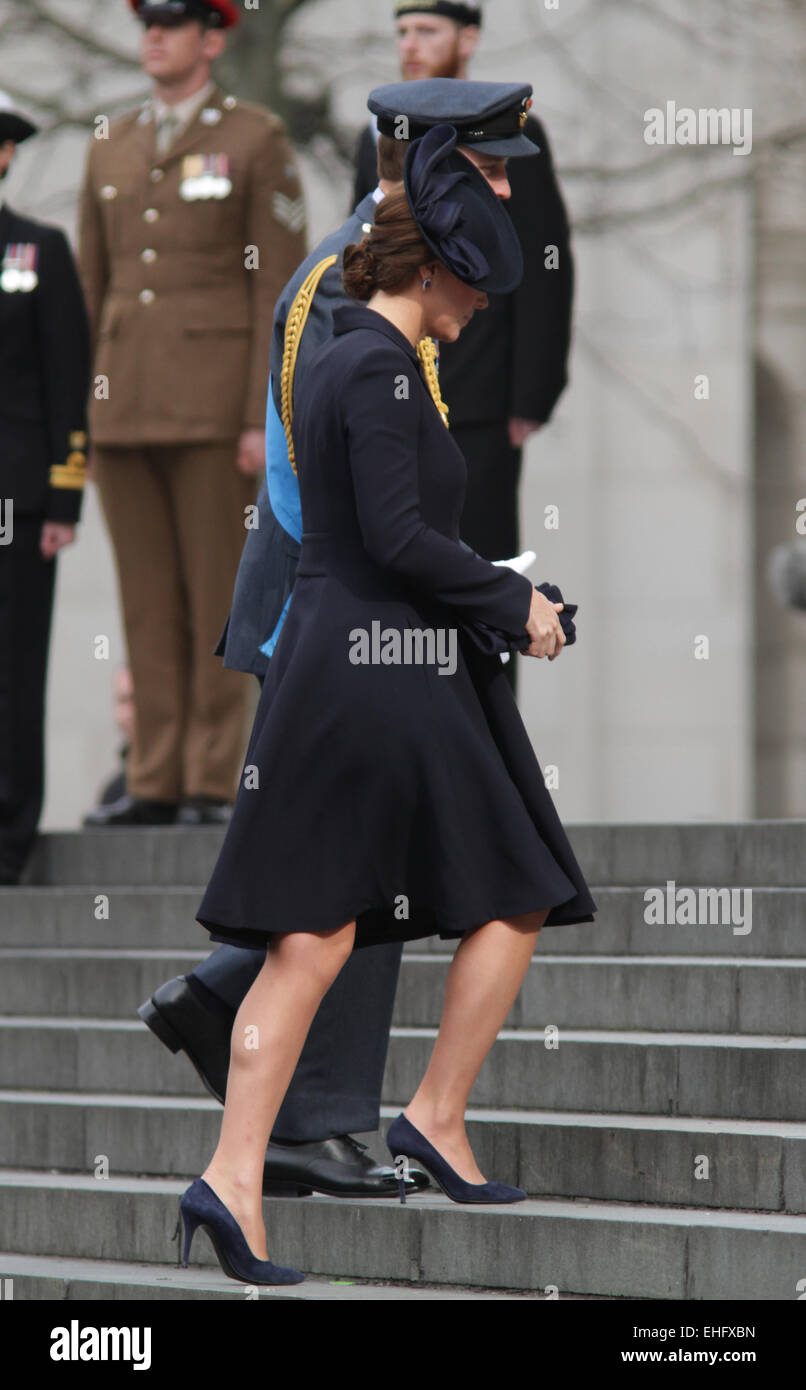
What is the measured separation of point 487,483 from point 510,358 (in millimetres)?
361

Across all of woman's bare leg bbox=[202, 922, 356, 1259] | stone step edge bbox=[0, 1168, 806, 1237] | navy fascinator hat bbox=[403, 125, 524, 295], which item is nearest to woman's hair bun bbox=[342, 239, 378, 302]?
navy fascinator hat bbox=[403, 125, 524, 295]

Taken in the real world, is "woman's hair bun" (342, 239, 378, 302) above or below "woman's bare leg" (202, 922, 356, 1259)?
above

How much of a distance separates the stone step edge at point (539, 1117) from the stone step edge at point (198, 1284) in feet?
1.50

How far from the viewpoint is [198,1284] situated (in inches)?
183

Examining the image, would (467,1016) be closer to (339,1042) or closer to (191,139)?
(339,1042)

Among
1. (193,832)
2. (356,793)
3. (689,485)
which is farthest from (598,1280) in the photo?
(689,485)

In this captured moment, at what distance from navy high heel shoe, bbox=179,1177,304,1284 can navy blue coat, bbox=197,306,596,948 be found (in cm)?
45

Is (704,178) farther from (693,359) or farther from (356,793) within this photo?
(356,793)

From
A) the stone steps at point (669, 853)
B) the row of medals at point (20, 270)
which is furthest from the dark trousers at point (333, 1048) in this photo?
the row of medals at point (20, 270)

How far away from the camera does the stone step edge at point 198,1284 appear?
14.8 feet

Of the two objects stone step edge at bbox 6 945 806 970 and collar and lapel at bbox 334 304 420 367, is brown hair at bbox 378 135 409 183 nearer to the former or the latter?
collar and lapel at bbox 334 304 420 367

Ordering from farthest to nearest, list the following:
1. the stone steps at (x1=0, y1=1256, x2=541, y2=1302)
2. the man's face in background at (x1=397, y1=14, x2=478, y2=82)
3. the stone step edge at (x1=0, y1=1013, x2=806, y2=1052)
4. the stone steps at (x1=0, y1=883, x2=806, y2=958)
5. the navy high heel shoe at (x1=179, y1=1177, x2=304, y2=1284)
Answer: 1. the man's face in background at (x1=397, y1=14, x2=478, y2=82)
2. the stone steps at (x1=0, y1=883, x2=806, y2=958)
3. the stone step edge at (x1=0, y1=1013, x2=806, y2=1052)
4. the stone steps at (x1=0, y1=1256, x2=541, y2=1302)
5. the navy high heel shoe at (x1=179, y1=1177, x2=304, y2=1284)

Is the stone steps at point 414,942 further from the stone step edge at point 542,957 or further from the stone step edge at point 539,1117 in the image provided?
the stone step edge at point 539,1117

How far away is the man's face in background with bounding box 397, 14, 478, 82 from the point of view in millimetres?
6539
